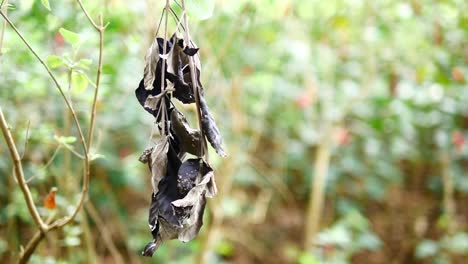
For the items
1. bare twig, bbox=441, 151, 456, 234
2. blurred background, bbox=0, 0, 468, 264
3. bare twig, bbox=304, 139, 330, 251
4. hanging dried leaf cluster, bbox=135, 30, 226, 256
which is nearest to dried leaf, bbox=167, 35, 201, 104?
hanging dried leaf cluster, bbox=135, 30, 226, 256

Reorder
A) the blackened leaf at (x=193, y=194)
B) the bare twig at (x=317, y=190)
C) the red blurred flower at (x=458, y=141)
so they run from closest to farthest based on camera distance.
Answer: the blackened leaf at (x=193, y=194)
the bare twig at (x=317, y=190)
the red blurred flower at (x=458, y=141)

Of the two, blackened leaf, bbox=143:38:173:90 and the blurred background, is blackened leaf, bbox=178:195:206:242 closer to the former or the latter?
blackened leaf, bbox=143:38:173:90

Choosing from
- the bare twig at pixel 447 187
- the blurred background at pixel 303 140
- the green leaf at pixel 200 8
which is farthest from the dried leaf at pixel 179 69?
the bare twig at pixel 447 187

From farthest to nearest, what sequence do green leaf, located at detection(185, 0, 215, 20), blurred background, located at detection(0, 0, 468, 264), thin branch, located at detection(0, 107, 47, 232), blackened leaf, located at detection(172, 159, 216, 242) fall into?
blurred background, located at detection(0, 0, 468, 264) → thin branch, located at detection(0, 107, 47, 232) → green leaf, located at detection(185, 0, 215, 20) → blackened leaf, located at detection(172, 159, 216, 242)

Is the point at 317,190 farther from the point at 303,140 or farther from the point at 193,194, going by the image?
the point at 193,194

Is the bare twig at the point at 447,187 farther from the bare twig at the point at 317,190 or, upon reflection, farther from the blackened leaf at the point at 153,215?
the blackened leaf at the point at 153,215

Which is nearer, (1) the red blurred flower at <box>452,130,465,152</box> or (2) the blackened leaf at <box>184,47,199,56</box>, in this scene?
(2) the blackened leaf at <box>184,47,199,56</box>
